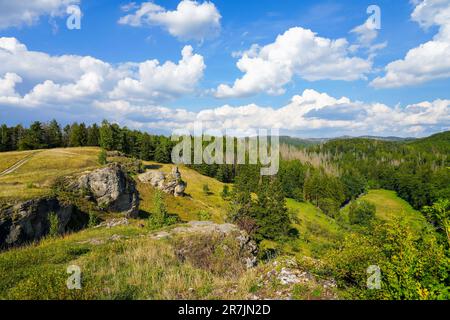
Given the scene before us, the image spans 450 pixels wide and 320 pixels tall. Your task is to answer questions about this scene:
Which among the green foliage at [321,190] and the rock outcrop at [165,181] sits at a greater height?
the rock outcrop at [165,181]

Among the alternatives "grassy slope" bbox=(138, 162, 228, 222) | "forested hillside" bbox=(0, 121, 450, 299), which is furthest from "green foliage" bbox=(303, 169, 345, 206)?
"grassy slope" bbox=(138, 162, 228, 222)

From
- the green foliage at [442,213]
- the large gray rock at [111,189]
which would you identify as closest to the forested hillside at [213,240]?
the green foliage at [442,213]

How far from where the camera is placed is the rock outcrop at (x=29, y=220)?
21312 millimetres

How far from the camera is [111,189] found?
4150cm

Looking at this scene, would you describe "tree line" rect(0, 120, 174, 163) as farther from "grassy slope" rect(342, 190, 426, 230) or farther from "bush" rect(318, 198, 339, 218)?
"grassy slope" rect(342, 190, 426, 230)

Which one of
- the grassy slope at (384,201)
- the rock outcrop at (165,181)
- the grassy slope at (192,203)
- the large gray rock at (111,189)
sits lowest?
the grassy slope at (384,201)

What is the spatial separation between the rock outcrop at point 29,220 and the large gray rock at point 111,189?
986cm

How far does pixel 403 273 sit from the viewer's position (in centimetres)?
677

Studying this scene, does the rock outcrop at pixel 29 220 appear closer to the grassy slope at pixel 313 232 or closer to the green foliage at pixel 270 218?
the green foliage at pixel 270 218

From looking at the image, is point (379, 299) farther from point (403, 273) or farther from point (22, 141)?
→ point (22, 141)

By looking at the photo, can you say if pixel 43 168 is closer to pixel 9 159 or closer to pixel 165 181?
pixel 9 159
